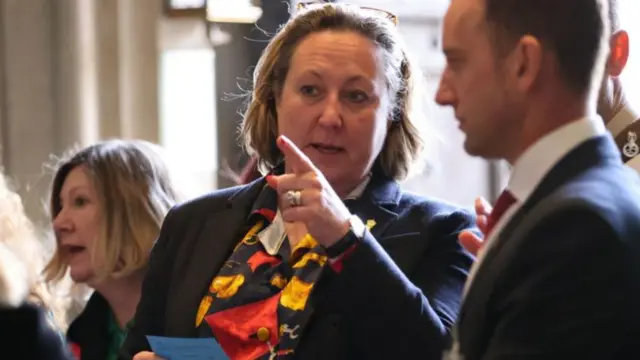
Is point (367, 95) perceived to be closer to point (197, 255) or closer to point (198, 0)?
point (197, 255)

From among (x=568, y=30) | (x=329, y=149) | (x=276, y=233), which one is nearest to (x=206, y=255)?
(x=276, y=233)

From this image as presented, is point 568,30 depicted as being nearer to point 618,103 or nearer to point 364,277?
point 364,277

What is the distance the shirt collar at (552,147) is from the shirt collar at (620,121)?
601 millimetres

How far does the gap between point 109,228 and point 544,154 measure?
4.27ft

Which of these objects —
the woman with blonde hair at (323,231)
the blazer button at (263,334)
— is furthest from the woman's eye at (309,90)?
the blazer button at (263,334)

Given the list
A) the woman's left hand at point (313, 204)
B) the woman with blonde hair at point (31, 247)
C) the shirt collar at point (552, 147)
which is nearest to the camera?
the shirt collar at point (552, 147)

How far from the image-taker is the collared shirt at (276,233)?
1.52 meters

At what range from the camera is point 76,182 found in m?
2.10

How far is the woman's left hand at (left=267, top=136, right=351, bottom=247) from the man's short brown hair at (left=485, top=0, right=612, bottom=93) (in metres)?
0.40

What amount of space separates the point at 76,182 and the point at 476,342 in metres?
1.38

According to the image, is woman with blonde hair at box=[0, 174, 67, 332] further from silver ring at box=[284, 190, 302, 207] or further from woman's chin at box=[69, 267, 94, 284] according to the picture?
silver ring at box=[284, 190, 302, 207]

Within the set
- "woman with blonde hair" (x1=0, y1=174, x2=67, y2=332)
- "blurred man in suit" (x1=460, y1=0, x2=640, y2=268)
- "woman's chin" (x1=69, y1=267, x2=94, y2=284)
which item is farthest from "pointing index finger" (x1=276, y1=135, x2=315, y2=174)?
"woman's chin" (x1=69, y1=267, x2=94, y2=284)

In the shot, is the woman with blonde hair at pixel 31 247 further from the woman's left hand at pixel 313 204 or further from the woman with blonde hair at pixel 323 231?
the woman's left hand at pixel 313 204

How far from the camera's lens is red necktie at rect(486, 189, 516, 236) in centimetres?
104
